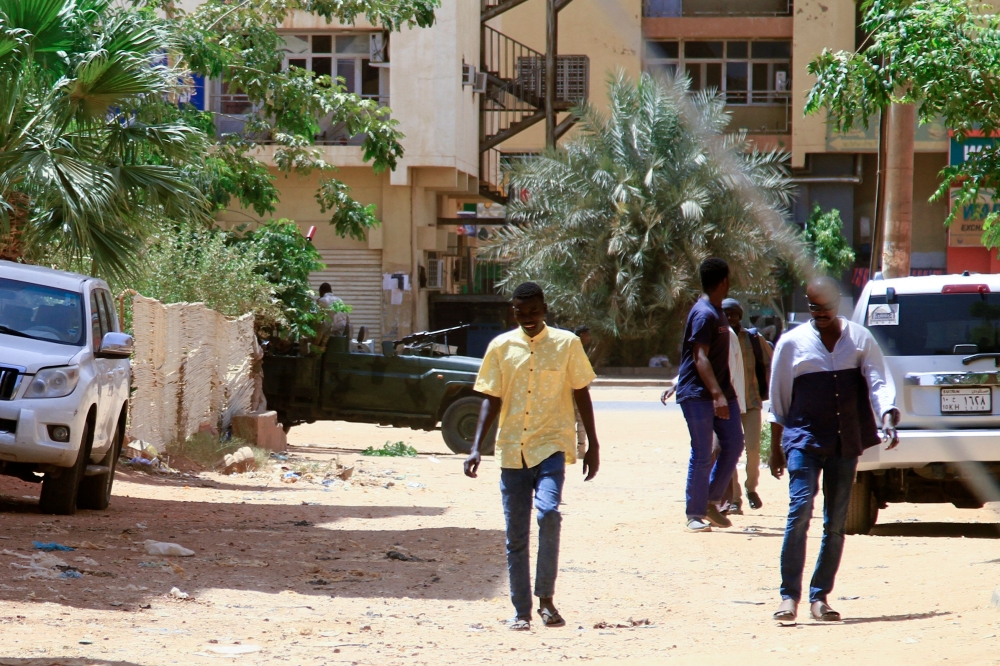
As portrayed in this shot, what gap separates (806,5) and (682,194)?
438 inches

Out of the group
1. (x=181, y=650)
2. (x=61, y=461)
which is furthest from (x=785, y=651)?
(x=61, y=461)

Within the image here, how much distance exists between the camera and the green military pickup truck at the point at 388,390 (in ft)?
57.4

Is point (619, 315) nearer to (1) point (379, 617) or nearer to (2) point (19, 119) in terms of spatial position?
(2) point (19, 119)

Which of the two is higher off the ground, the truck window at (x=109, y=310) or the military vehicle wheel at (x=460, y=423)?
the truck window at (x=109, y=310)

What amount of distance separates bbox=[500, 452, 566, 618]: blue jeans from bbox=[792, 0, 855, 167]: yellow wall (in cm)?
3872

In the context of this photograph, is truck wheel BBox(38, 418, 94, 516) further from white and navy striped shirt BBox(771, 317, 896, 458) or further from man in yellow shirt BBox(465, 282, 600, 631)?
white and navy striped shirt BBox(771, 317, 896, 458)

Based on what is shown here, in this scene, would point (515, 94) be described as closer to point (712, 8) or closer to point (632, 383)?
point (632, 383)

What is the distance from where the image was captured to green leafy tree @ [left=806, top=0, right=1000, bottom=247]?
9.71 meters

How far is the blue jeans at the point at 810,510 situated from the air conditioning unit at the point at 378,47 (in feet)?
101

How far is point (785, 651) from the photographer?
570 centimetres

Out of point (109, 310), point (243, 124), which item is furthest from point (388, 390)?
point (243, 124)

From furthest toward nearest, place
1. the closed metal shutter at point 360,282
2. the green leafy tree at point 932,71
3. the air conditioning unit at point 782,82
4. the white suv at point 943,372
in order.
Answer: the air conditioning unit at point 782,82 < the closed metal shutter at point 360,282 < the green leafy tree at point 932,71 < the white suv at point 943,372

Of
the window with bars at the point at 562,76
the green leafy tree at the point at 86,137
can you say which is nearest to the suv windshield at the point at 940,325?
the green leafy tree at the point at 86,137

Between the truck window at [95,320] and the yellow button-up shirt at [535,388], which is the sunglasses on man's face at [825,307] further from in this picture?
the truck window at [95,320]
